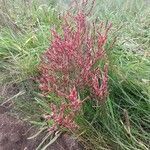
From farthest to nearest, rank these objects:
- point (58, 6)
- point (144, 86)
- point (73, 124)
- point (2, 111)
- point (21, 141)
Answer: point (58, 6) → point (2, 111) → point (21, 141) → point (144, 86) → point (73, 124)

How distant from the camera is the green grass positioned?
92.1 inches

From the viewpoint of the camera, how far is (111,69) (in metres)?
2.53

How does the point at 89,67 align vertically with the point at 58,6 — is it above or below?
above

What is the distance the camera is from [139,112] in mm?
2459

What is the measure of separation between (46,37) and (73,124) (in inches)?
41.2

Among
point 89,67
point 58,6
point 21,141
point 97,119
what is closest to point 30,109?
point 21,141

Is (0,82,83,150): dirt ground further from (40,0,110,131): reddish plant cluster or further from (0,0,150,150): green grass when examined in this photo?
(40,0,110,131): reddish plant cluster

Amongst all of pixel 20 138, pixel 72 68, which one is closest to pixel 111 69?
pixel 72 68

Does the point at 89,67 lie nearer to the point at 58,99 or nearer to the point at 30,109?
the point at 58,99

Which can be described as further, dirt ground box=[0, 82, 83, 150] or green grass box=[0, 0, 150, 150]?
dirt ground box=[0, 82, 83, 150]

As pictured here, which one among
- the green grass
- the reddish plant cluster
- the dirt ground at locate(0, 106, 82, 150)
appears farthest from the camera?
the dirt ground at locate(0, 106, 82, 150)

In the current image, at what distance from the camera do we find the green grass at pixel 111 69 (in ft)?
7.68

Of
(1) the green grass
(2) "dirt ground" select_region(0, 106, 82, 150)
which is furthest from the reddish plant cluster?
(2) "dirt ground" select_region(0, 106, 82, 150)

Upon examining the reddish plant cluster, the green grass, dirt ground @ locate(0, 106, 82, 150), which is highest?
the reddish plant cluster
